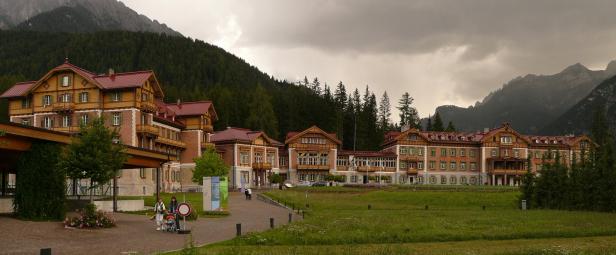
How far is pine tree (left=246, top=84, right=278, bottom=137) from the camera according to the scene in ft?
395

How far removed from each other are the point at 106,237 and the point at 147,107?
168ft

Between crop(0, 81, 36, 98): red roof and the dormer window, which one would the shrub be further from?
crop(0, 81, 36, 98): red roof

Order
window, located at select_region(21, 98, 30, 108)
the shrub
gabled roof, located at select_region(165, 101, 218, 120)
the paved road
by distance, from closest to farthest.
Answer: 1. the paved road
2. the shrub
3. window, located at select_region(21, 98, 30, 108)
4. gabled roof, located at select_region(165, 101, 218, 120)

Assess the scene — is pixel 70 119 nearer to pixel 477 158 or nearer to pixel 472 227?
pixel 472 227

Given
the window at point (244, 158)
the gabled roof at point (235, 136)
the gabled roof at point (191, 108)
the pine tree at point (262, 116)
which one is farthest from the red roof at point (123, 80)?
the pine tree at point (262, 116)

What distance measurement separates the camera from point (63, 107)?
75.4 metres

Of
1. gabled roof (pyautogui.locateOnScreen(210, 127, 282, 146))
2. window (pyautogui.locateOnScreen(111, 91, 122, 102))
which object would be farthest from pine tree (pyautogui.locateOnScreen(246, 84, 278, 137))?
window (pyautogui.locateOnScreen(111, 91, 122, 102))

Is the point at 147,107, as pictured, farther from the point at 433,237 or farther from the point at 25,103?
the point at 433,237

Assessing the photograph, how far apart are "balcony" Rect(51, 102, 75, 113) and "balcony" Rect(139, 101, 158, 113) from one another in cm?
782

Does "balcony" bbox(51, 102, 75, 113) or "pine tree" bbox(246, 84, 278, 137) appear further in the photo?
"pine tree" bbox(246, 84, 278, 137)

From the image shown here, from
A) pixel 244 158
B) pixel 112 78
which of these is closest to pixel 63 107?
pixel 112 78

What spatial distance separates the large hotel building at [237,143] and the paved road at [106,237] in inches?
849

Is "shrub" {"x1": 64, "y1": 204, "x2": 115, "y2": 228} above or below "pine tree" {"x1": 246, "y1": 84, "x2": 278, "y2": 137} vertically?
below

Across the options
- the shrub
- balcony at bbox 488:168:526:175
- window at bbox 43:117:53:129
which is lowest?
balcony at bbox 488:168:526:175
